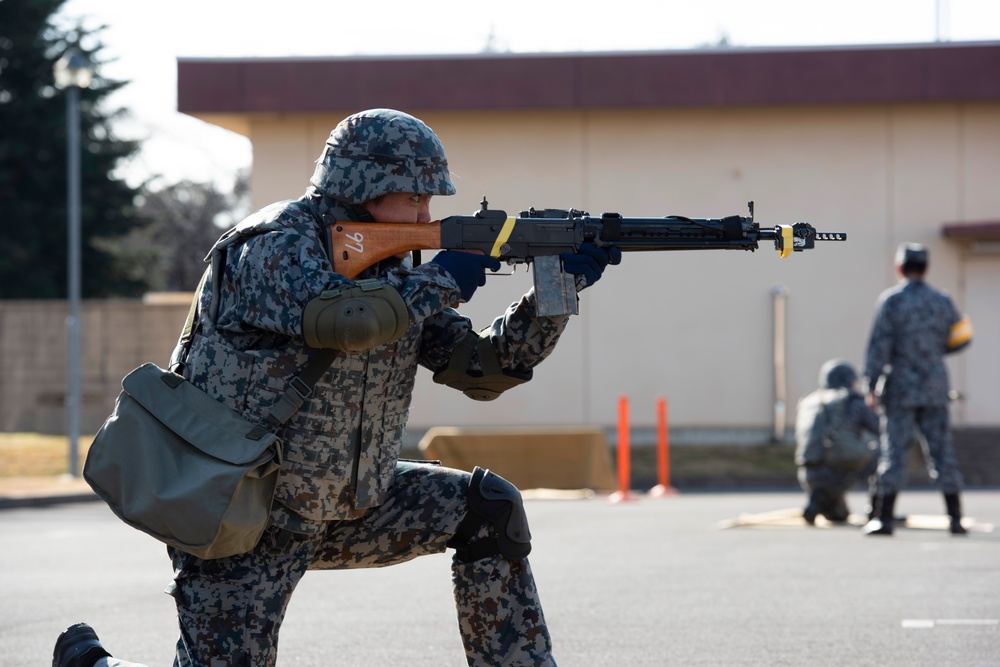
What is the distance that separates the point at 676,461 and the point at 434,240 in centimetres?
1686

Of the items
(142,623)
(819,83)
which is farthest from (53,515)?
(819,83)

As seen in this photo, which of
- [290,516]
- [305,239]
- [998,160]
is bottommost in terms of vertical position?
[290,516]

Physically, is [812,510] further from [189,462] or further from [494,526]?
[189,462]

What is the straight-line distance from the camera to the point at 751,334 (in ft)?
76.2

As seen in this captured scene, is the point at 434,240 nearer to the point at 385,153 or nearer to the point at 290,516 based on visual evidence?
the point at 385,153

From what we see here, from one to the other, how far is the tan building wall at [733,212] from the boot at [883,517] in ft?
37.6

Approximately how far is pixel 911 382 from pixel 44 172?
30.6m

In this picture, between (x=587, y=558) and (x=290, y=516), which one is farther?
(x=587, y=558)

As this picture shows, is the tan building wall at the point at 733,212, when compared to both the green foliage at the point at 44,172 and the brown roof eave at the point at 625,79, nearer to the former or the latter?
the brown roof eave at the point at 625,79

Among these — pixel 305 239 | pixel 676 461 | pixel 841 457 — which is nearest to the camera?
pixel 305 239

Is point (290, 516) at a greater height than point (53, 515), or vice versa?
point (290, 516)

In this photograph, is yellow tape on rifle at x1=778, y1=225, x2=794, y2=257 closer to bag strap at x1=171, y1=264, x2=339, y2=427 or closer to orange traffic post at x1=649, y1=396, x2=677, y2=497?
bag strap at x1=171, y1=264, x2=339, y2=427

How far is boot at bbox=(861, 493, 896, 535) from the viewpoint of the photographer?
1154 centimetres

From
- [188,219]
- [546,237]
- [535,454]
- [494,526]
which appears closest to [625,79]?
[535,454]
